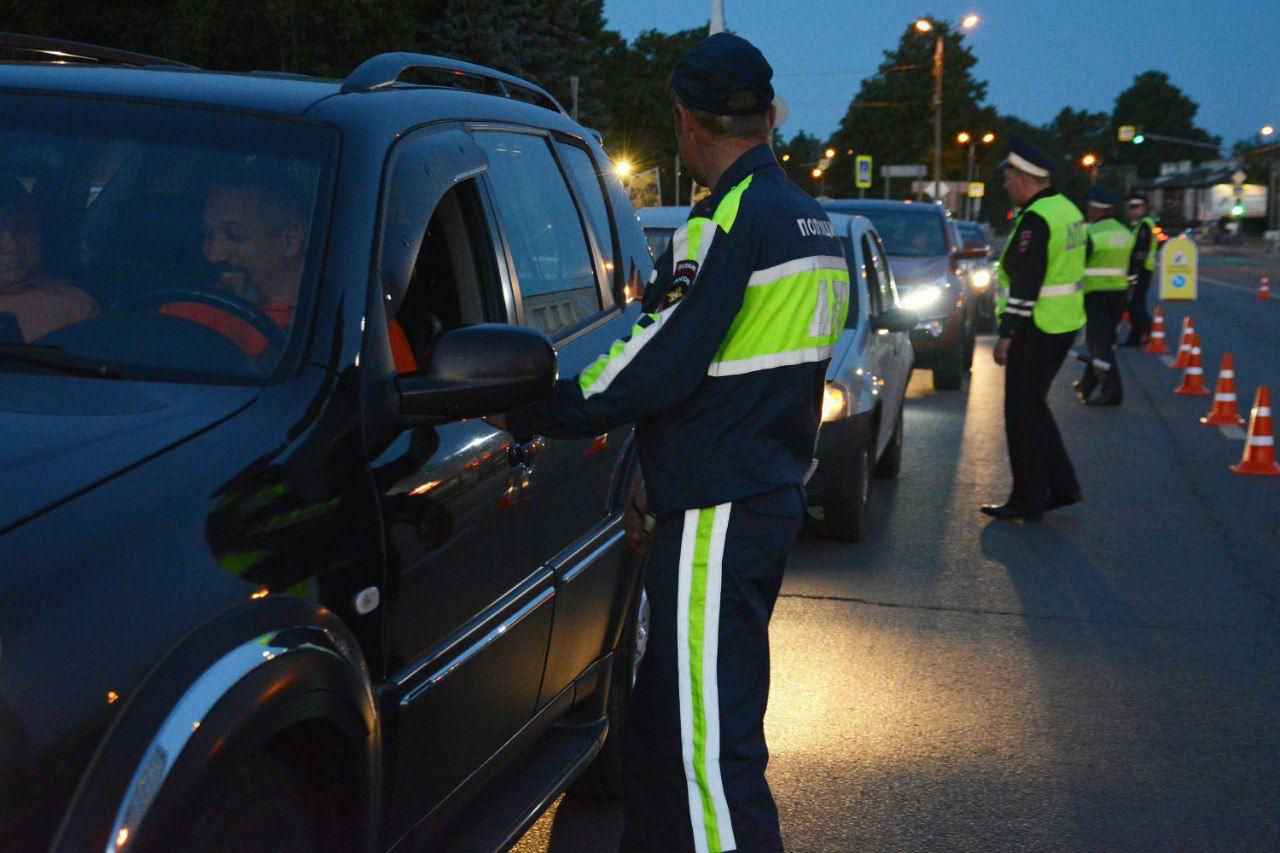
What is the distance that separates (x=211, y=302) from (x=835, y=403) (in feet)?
16.5

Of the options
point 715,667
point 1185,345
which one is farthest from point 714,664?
point 1185,345

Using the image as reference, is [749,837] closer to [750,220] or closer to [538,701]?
[538,701]

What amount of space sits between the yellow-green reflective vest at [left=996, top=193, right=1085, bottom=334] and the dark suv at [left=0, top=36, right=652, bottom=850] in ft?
16.5

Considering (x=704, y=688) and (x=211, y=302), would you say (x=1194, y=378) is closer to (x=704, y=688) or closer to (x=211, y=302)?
(x=704, y=688)

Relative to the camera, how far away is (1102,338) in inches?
539

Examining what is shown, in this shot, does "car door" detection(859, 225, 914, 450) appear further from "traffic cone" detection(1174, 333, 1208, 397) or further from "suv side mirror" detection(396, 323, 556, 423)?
"traffic cone" detection(1174, 333, 1208, 397)

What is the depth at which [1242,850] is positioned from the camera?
3.96 meters

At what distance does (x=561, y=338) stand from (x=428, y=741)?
1345 millimetres

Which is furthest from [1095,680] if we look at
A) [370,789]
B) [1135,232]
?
[1135,232]

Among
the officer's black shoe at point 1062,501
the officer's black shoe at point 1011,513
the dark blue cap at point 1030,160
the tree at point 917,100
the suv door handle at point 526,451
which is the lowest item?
the officer's black shoe at point 1011,513

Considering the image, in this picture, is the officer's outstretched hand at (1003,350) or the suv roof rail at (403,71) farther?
the officer's outstretched hand at (1003,350)

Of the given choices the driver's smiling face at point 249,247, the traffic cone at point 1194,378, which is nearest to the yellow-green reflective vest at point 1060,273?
the driver's smiling face at point 249,247

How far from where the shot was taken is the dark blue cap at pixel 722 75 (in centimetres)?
292

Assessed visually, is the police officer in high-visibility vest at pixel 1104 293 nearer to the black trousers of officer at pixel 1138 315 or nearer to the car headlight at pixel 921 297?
the car headlight at pixel 921 297
